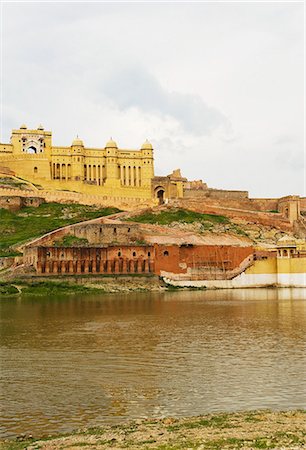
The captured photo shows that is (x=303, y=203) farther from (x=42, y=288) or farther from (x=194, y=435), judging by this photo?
(x=194, y=435)

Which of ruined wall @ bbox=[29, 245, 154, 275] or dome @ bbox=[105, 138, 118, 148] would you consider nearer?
ruined wall @ bbox=[29, 245, 154, 275]

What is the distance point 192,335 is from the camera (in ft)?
77.2

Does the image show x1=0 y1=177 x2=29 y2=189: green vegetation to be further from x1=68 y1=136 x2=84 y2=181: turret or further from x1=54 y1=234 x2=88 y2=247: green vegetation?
x1=54 y1=234 x2=88 y2=247: green vegetation

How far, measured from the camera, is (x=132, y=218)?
204 ft

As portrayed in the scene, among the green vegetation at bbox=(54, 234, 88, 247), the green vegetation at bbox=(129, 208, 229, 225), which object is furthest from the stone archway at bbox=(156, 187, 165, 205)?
the green vegetation at bbox=(54, 234, 88, 247)

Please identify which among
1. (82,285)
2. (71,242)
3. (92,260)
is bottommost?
(82,285)

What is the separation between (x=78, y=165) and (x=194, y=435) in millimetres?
→ 71746

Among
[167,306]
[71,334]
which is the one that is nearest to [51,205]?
[167,306]

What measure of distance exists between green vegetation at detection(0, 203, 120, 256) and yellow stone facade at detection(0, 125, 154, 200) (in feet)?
24.4

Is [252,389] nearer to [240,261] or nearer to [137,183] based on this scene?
[240,261]

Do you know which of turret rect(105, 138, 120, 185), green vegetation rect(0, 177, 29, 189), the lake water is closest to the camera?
the lake water

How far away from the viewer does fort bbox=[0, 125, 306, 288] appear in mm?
50094

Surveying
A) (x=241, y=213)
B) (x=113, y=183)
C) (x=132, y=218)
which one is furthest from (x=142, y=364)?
(x=113, y=183)

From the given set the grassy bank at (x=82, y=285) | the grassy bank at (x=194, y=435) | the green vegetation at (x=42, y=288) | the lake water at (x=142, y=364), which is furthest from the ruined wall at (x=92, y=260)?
the grassy bank at (x=194, y=435)
